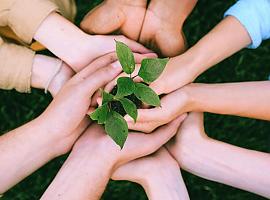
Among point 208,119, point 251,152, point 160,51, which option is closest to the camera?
point 251,152

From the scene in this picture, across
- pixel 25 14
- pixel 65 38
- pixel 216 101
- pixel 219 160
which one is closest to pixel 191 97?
pixel 216 101

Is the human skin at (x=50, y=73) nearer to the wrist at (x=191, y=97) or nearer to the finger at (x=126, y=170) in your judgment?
the wrist at (x=191, y=97)

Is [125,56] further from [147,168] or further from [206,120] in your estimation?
[206,120]

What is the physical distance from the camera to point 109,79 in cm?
137

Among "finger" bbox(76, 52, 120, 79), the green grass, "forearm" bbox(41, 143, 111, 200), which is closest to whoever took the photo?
"forearm" bbox(41, 143, 111, 200)

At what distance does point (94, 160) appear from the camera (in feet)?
4.36

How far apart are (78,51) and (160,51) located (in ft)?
0.76

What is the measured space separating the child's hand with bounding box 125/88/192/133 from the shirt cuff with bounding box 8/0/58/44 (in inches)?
14.6

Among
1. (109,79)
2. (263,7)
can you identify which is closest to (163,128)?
(109,79)

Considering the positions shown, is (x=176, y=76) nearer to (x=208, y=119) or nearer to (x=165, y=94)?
(x=165, y=94)

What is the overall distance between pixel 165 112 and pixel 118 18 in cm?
30

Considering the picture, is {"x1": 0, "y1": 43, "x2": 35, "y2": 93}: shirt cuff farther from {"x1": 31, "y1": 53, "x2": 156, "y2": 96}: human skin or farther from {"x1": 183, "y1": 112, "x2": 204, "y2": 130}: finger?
{"x1": 183, "y1": 112, "x2": 204, "y2": 130}: finger

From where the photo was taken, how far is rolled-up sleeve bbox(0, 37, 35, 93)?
142cm

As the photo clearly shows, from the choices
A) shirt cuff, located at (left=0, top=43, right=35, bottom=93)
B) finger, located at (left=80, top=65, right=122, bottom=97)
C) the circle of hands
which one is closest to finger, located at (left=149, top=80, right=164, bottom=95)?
the circle of hands
